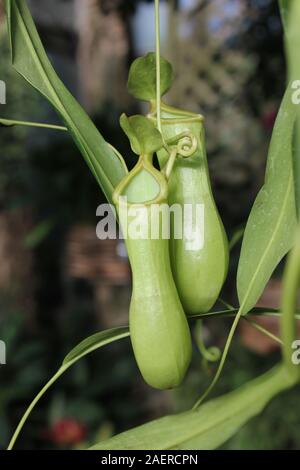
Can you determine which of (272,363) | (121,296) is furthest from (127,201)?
(121,296)

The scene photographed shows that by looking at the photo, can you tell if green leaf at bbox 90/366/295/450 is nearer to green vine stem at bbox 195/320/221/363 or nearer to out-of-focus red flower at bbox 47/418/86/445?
green vine stem at bbox 195/320/221/363

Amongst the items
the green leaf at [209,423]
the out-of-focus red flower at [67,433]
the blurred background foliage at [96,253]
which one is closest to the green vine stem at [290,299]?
the green leaf at [209,423]

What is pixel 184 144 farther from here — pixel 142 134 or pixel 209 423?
pixel 209 423

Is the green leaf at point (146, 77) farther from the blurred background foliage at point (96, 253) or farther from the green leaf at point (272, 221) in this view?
the blurred background foliage at point (96, 253)

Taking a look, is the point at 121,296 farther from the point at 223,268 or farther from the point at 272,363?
the point at 223,268

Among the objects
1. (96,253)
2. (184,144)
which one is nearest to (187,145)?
(184,144)

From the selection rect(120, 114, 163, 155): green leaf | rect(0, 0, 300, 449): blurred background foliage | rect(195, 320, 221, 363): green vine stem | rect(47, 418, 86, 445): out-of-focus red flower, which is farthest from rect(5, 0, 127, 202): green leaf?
rect(47, 418, 86, 445): out-of-focus red flower
